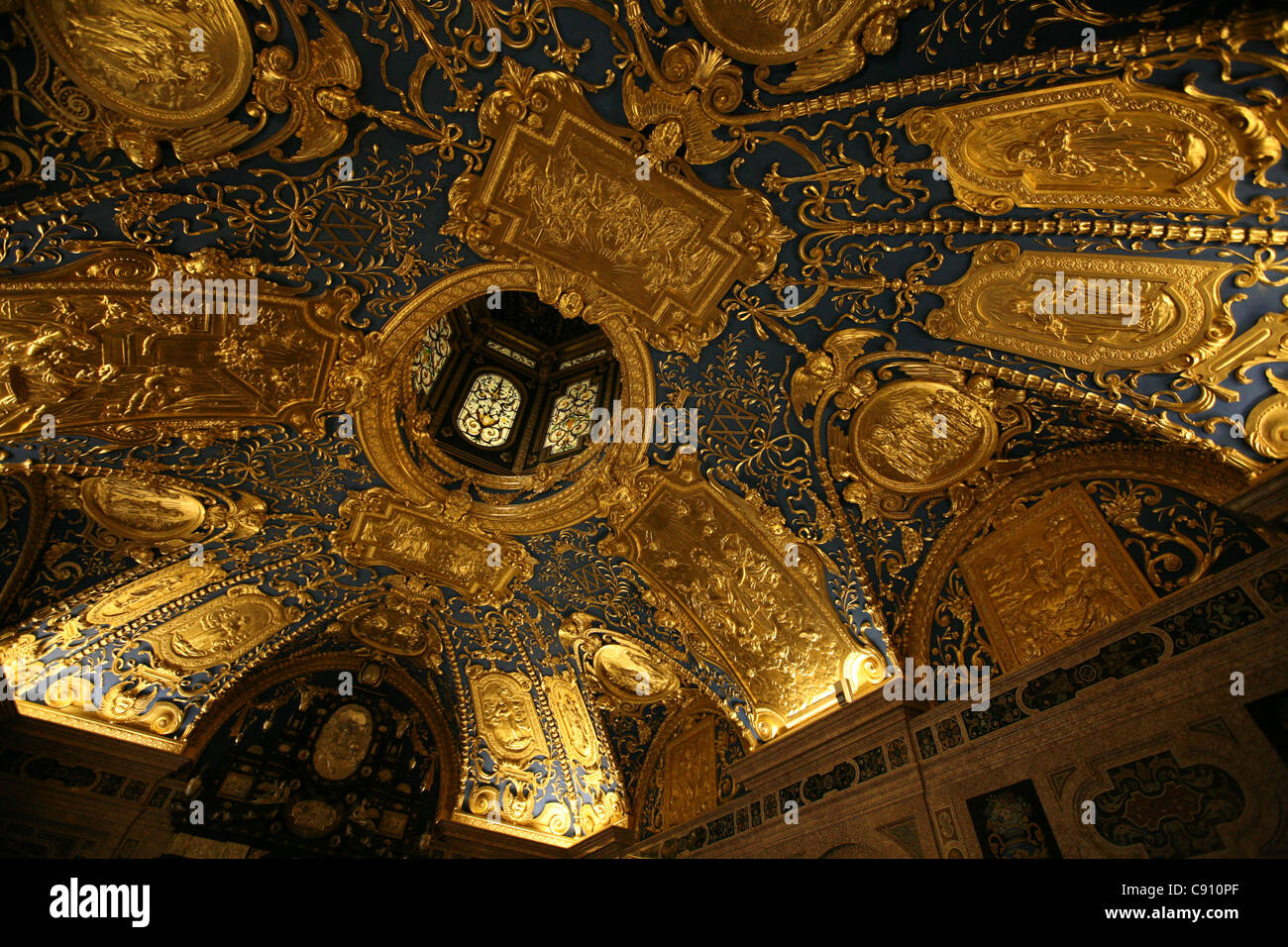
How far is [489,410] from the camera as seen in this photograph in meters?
9.75

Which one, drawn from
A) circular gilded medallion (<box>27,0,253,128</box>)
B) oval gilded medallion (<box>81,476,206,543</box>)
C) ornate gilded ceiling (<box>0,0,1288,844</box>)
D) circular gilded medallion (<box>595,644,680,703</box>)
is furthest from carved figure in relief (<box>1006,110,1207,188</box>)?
oval gilded medallion (<box>81,476,206,543</box>)

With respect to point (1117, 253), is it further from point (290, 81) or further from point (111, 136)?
point (111, 136)

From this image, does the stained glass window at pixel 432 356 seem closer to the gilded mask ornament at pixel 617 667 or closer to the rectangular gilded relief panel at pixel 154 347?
the rectangular gilded relief panel at pixel 154 347

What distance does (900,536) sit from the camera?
7.03 metres

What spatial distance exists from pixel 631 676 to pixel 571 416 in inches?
159

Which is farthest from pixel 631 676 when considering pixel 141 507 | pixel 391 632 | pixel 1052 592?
pixel 141 507

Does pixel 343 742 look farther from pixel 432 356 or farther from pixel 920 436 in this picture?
pixel 920 436

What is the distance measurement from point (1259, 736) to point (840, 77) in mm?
5142

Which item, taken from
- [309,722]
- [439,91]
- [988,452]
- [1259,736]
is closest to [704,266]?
[439,91]

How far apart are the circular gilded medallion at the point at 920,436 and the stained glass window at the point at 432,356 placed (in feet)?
17.3

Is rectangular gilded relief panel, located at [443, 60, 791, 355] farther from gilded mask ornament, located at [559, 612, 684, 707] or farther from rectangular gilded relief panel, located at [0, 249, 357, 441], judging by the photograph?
gilded mask ornament, located at [559, 612, 684, 707]

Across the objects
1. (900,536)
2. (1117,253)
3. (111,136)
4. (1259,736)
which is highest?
(111,136)

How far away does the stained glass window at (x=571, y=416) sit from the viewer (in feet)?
30.5
